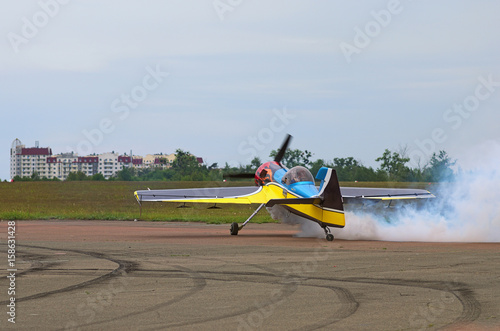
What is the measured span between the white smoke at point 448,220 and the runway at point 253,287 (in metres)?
3.03

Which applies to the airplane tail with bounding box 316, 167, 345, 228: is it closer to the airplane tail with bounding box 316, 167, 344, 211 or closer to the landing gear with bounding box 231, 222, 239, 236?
the airplane tail with bounding box 316, 167, 344, 211

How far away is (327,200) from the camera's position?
22.1 metres

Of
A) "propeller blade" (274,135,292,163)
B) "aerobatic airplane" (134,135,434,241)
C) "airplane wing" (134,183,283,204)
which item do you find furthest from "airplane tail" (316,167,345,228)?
"propeller blade" (274,135,292,163)

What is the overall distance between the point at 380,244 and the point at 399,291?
34.1 ft

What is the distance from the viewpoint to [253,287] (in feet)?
37.7

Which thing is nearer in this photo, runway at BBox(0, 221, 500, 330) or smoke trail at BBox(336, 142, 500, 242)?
runway at BBox(0, 221, 500, 330)

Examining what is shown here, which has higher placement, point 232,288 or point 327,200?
point 327,200

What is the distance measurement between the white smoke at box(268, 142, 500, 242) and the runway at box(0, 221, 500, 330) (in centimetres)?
303

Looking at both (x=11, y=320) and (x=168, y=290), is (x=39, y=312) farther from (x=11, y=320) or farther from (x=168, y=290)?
(x=168, y=290)

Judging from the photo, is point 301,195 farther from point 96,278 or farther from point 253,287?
point 253,287

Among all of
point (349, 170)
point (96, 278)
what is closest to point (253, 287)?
point (96, 278)

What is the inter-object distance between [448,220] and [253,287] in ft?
46.6

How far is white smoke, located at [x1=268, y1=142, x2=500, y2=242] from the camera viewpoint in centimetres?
2245

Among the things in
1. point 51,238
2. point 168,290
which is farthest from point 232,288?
point 51,238
